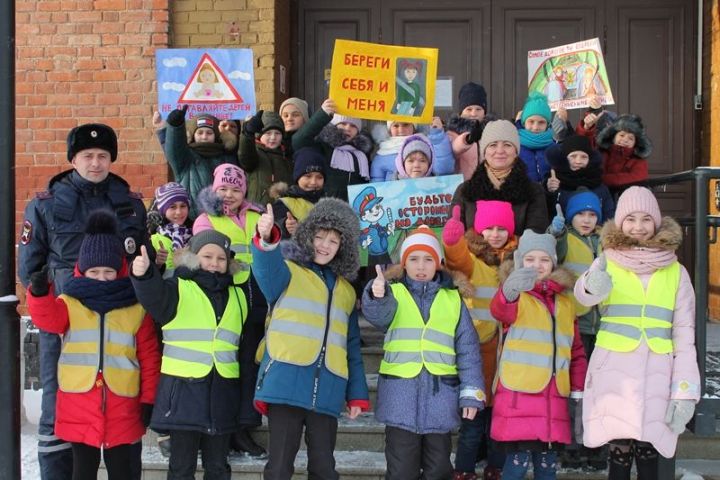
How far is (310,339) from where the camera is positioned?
329cm

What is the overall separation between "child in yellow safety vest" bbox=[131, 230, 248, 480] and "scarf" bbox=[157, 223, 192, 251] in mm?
662

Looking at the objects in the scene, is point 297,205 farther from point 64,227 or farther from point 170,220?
point 64,227

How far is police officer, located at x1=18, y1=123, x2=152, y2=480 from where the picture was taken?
344cm

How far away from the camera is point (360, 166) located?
4.87 meters

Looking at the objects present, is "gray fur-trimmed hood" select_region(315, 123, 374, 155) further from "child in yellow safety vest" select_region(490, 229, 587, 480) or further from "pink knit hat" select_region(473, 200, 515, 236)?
"child in yellow safety vest" select_region(490, 229, 587, 480)

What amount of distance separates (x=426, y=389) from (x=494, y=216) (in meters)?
1.08

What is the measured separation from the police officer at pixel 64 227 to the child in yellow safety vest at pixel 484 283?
165 cm

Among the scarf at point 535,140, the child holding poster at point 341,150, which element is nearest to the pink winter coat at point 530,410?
the scarf at point 535,140

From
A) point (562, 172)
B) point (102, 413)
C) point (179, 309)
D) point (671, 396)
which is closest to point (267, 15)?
point (562, 172)

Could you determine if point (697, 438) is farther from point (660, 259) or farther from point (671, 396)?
point (660, 259)

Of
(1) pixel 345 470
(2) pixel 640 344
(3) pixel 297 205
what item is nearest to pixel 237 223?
(3) pixel 297 205

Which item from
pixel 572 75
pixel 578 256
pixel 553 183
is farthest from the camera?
pixel 572 75

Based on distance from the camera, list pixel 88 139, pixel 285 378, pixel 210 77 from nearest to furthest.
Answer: pixel 285 378 → pixel 88 139 → pixel 210 77

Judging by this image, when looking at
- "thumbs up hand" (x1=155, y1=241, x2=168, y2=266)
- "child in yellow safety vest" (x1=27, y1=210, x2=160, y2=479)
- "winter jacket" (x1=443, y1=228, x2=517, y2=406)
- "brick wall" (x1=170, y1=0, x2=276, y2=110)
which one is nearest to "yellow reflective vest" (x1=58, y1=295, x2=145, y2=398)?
"child in yellow safety vest" (x1=27, y1=210, x2=160, y2=479)
